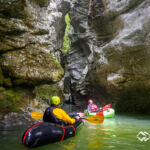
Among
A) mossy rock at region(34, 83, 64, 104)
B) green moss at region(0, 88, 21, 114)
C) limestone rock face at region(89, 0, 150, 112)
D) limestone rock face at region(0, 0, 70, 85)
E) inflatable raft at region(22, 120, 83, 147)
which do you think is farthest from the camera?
limestone rock face at region(89, 0, 150, 112)

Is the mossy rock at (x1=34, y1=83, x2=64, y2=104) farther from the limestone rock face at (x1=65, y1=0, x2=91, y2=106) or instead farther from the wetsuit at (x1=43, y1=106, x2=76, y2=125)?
the limestone rock face at (x1=65, y1=0, x2=91, y2=106)

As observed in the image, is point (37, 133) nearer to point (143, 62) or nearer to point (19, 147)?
point (19, 147)

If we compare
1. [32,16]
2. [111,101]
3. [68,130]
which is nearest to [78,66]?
[111,101]

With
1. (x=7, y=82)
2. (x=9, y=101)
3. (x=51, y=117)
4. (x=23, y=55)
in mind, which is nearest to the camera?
(x=51, y=117)

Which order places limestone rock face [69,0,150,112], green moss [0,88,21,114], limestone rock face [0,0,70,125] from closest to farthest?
green moss [0,88,21,114], limestone rock face [0,0,70,125], limestone rock face [69,0,150,112]

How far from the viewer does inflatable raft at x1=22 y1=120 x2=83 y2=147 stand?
3918 mm

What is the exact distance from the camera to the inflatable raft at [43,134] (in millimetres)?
3918

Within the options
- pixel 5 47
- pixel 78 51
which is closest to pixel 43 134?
pixel 5 47

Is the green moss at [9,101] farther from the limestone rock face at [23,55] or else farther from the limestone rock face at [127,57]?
the limestone rock face at [127,57]

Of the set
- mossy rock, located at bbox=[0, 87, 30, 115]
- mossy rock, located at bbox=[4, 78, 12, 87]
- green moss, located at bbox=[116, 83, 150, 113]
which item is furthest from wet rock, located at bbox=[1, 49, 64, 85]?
green moss, located at bbox=[116, 83, 150, 113]

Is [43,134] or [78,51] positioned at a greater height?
[78,51]

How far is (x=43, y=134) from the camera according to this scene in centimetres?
411

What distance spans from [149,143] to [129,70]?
8342mm

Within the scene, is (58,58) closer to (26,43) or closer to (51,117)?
(26,43)
